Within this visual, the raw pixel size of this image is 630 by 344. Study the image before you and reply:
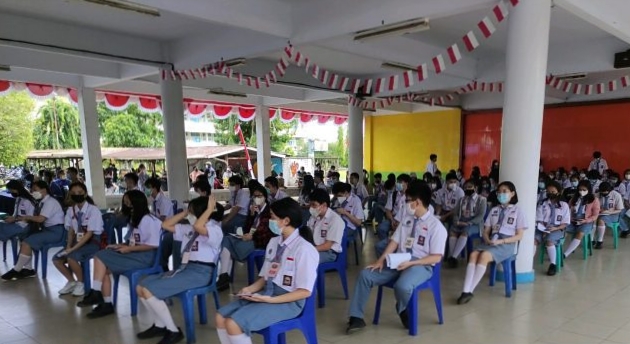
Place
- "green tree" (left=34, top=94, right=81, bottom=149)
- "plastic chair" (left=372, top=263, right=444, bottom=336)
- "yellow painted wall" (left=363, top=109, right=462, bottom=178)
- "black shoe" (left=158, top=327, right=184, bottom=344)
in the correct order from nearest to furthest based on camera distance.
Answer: "black shoe" (left=158, top=327, right=184, bottom=344) < "plastic chair" (left=372, top=263, right=444, bottom=336) < "yellow painted wall" (left=363, top=109, right=462, bottom=178) < "green tree" (left=34, top=94, right=81, bottom=149)

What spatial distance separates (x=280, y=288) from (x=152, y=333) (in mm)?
1357

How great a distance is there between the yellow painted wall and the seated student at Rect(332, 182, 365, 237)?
9.32m

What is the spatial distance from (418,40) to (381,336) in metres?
5.32

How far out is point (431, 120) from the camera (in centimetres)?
1422

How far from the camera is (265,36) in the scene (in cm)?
580

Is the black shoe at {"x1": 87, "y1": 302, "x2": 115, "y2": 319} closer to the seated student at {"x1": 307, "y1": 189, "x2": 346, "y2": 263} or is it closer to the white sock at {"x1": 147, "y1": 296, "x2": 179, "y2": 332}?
the white sock at {"x1": 147, "y1": 296, "x2": 179, "y2": 332}

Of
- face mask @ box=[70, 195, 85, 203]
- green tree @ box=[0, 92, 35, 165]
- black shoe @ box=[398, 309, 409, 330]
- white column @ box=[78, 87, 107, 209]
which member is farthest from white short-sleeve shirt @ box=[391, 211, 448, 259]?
green tree @ box=[0, 92, 35, 165]

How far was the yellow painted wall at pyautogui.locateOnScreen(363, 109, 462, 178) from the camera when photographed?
45.1 feet

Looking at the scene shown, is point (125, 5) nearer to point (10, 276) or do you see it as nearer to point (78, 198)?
point (78, 198)

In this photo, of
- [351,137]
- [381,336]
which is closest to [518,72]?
[381,336]

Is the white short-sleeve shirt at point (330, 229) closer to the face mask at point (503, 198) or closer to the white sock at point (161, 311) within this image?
the white sock at point (161, 311)

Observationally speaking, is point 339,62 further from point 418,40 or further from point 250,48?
point 250,48

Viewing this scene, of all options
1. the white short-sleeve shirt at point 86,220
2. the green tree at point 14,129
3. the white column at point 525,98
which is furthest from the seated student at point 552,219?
the green tree at point 14,129

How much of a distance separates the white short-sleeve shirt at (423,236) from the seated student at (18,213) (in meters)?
4.35
